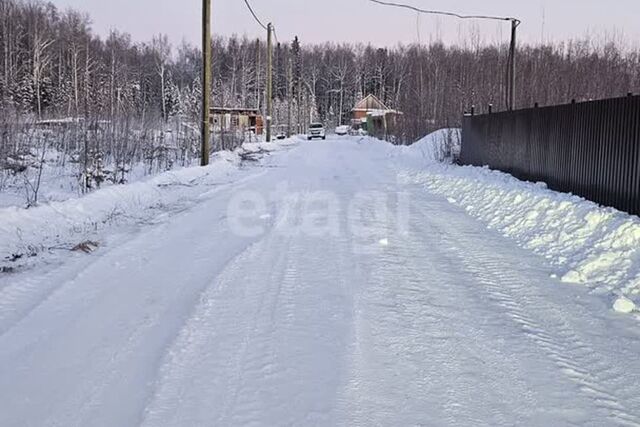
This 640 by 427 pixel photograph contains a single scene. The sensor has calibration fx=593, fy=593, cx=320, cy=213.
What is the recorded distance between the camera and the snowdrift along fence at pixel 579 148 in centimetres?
930

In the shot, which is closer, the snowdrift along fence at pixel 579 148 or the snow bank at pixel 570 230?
the snow bank at pixel 570 230

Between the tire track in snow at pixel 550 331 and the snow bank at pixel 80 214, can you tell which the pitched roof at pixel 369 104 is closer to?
the snow bank at pixel 80 214

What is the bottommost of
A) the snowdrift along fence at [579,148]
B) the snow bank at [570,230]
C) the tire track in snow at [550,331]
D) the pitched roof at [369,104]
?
the tire track in snow at [550,331]

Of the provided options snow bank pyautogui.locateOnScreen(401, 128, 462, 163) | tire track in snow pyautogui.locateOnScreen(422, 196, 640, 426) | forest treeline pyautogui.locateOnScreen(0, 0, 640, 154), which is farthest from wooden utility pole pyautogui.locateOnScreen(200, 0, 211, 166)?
tire track in snow pyautogui.locateOnScreen(422, 196, 640, 426)

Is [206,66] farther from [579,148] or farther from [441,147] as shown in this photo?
[579,148]

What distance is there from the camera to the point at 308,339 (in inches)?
181

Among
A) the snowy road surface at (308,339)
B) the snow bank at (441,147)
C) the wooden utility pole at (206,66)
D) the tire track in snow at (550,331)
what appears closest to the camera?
the snowy road surface at (308,339)

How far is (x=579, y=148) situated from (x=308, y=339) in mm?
9123

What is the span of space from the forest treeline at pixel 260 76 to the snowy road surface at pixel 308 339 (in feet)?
39.4

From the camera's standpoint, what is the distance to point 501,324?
503 centimetres

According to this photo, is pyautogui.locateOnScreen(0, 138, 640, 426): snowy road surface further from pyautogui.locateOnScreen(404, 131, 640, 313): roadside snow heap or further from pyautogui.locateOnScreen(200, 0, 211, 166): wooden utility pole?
pyautogui.locateOnScreen(200, 0, 211, 166): wooden utility pole

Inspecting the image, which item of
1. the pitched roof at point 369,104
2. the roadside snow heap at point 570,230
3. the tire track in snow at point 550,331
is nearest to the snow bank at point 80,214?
the tire track in snow at point 550,331

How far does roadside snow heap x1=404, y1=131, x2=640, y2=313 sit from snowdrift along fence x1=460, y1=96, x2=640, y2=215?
379 millimetres

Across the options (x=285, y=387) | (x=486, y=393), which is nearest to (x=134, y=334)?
(x=285, y=387)
